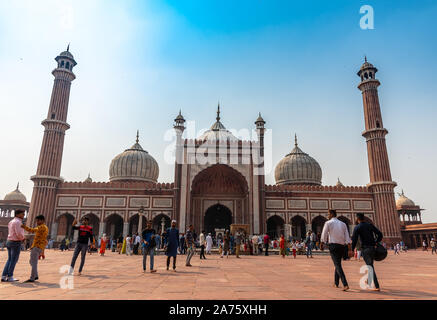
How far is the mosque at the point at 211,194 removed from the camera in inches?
1030

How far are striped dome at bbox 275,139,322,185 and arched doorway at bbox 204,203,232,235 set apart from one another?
8966 millimetres

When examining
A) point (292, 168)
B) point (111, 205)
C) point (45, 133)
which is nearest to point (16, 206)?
point (45, 133)

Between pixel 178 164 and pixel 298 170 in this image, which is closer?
pixel 178 164

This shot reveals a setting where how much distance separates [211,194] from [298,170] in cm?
1150

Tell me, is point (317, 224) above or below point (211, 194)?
below

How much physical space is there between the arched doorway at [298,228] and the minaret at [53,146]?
2091 centimetres

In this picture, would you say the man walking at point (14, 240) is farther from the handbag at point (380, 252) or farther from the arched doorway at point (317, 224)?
the arched doorway at point (317, 224)

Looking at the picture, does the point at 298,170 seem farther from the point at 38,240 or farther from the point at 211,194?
the point at 38,240

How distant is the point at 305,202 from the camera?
28.1 metres

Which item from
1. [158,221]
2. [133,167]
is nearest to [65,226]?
[133,167]

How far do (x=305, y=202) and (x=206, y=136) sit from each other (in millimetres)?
12032

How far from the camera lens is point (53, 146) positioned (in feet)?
89.9

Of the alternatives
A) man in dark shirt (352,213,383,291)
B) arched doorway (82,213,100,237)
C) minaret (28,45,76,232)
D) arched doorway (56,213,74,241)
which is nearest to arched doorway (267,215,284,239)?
arched doorway (82,213,100,237)

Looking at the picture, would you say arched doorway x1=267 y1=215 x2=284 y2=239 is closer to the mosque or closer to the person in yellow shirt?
the mosque
